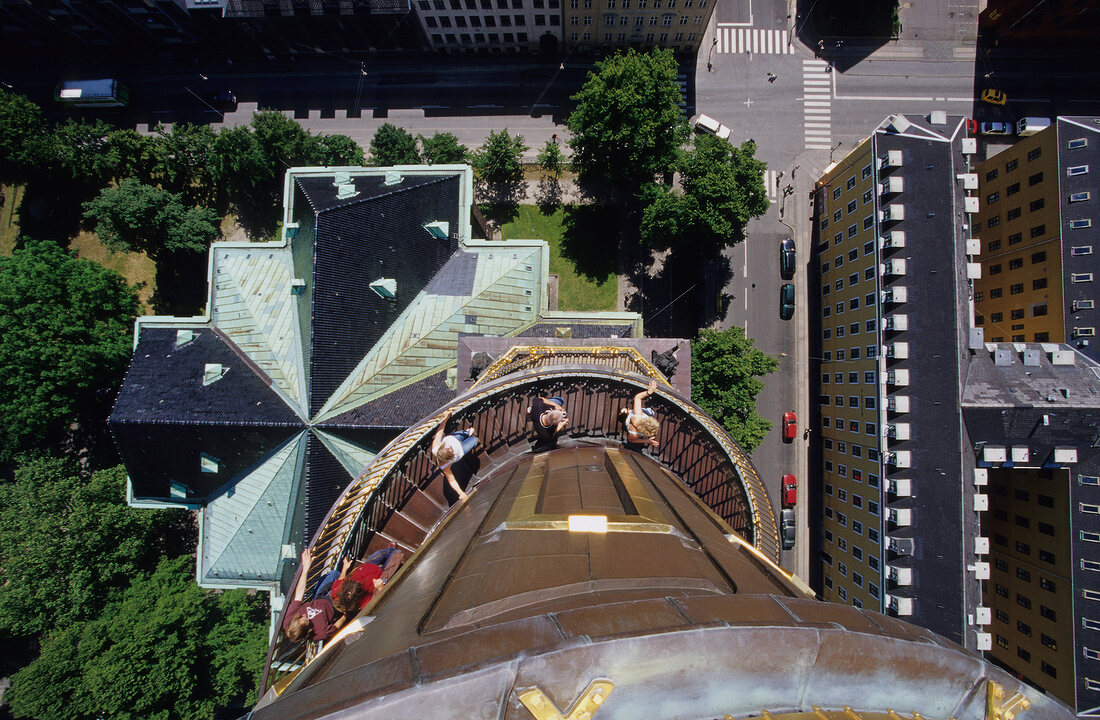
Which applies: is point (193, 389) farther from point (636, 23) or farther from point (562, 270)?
point (636, 23)

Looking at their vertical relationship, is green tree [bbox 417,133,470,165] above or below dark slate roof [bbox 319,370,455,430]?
above

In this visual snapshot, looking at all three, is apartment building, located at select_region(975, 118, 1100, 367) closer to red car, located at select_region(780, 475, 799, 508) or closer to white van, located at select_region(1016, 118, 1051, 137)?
white van, located at select_region(1016, 118, 1051, 137)

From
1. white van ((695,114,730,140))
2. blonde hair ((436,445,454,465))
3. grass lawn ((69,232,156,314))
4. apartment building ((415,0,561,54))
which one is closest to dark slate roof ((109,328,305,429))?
blonde hair ((436,445,454,465))

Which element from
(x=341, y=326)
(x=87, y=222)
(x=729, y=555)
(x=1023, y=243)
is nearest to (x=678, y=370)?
(x=729, y=555)

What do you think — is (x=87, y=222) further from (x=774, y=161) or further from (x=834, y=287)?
(x=834, y=287)

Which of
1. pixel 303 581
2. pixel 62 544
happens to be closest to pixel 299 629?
pixel 303 581

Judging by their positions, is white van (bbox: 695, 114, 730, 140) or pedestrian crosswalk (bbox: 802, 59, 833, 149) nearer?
white van (bbox: 695, 114, 730, 140)

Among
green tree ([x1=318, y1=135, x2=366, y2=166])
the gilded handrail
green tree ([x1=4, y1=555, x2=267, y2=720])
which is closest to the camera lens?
the gilded handrail
